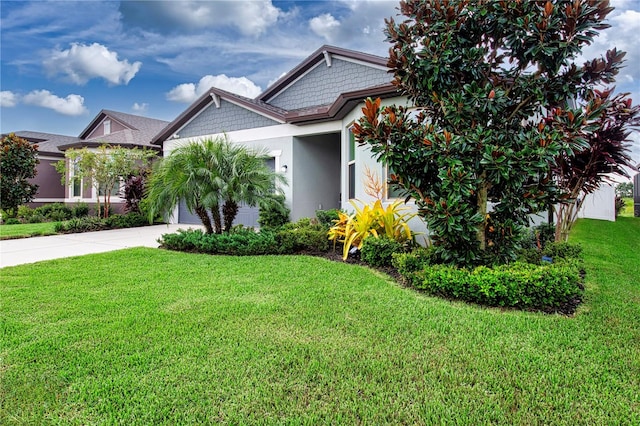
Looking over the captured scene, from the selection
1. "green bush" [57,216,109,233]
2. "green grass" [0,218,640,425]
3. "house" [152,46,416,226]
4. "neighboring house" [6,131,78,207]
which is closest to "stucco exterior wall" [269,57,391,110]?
"house" [152,46,416,226]

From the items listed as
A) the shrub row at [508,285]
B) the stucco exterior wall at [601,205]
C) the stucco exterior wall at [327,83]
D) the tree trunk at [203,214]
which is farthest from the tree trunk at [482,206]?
the stucco exterior wall at [601,205]

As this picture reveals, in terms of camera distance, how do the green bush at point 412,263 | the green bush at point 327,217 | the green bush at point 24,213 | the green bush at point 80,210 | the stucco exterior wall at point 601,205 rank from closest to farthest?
the green bush at point 412,263 → the green bush at point 327,217 → the stucco exterior wall at point 601,205 → the green bush at point 24,213 → the green bush at point 80,210

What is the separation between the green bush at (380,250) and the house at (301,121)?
4040 millimetres

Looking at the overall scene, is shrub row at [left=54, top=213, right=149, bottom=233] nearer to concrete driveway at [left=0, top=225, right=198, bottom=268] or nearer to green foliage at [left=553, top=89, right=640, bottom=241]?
concrete driveway at [left=0, top=225, right=198, bottom=268]

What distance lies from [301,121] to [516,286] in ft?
29.8

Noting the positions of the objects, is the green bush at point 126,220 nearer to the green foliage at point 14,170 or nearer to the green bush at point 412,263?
the green foliage at point 14,170

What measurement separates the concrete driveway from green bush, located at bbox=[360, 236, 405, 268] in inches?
233

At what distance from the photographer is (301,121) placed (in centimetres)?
1201

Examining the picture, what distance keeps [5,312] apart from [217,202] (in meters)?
4.92

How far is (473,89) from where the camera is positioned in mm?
4941

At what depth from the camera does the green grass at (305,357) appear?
2406 millimetres

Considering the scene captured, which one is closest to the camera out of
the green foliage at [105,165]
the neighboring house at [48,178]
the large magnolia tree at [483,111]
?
the large magnolia tree at [483,111]

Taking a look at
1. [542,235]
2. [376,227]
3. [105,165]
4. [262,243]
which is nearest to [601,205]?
[542,235]

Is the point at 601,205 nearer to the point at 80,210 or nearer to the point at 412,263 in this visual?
the point at 412,263
